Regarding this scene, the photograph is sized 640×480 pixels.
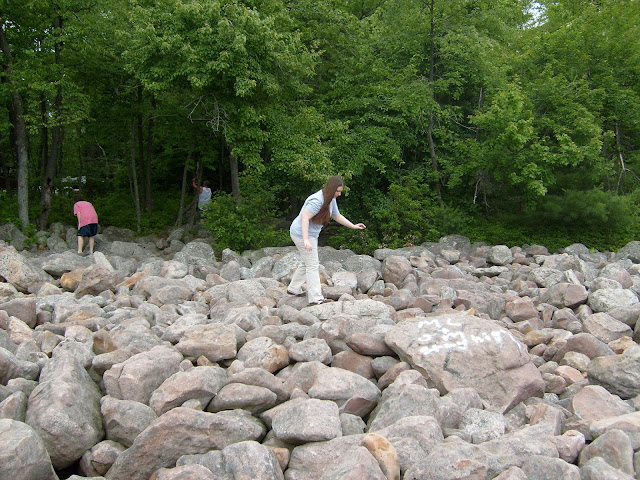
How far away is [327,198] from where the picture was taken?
771 cm

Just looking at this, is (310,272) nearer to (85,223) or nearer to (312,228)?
(312,228)

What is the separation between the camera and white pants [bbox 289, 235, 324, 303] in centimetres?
817

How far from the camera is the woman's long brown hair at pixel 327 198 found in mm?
7609

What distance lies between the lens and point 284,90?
15266 mm

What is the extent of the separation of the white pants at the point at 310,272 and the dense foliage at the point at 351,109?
5633 millimetres

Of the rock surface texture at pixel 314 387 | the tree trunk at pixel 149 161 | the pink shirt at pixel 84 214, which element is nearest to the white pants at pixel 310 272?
the rock surface texture at pixel 314 387

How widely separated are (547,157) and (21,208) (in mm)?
13104

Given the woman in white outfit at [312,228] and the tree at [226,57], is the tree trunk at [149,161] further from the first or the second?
the woman in white outfit at [312,228]

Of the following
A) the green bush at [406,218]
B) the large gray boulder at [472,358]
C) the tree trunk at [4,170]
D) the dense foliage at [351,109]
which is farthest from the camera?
the tree trunk at [4,170]

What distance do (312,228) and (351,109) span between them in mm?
9957

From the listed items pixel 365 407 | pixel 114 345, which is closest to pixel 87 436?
pixel 114 345

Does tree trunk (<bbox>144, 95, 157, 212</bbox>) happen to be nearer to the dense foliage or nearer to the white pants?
the dense foliage

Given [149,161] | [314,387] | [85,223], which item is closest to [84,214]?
[85,223]

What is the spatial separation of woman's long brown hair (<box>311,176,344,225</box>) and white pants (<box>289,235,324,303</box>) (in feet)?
1.16
